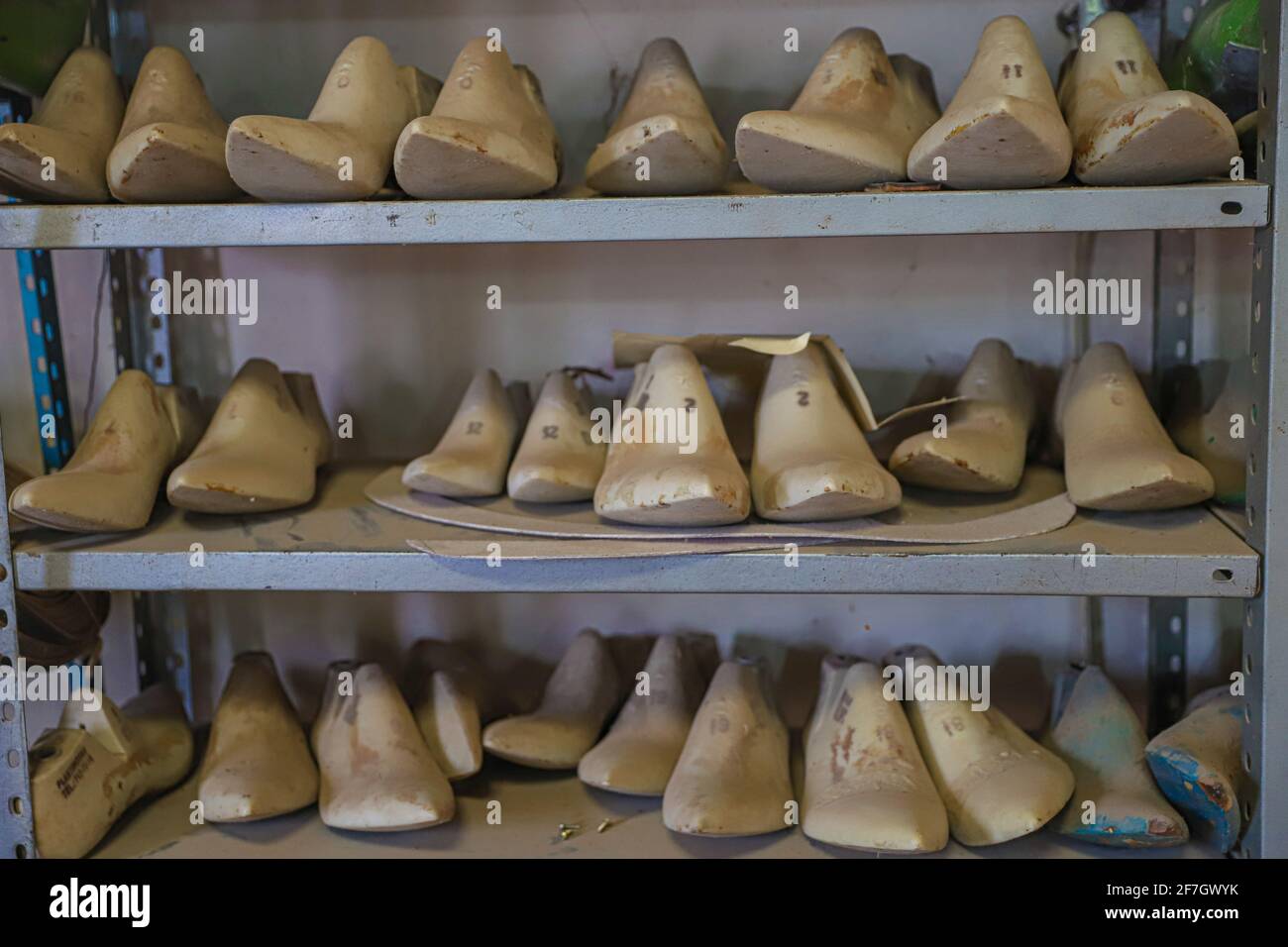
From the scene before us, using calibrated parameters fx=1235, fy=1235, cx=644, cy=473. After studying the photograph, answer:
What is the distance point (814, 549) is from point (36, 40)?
0.93 meters

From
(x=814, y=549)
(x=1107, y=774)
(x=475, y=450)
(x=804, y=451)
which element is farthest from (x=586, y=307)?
(x=1107, y=774)

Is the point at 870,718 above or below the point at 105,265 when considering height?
below

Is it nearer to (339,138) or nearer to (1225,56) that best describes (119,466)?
(339,138)

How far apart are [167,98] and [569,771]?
0.79 meters

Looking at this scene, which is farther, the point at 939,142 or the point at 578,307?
the point at 578,307

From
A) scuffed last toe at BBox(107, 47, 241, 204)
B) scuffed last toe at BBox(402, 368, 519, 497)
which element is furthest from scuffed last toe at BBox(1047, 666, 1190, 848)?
scuffed last toe at BBox(107, 47, 241, 204)

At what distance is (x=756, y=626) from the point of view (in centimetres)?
148

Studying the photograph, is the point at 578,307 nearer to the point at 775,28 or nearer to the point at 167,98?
the point at 775,28

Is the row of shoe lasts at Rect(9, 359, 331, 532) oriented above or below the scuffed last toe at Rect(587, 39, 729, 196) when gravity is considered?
below

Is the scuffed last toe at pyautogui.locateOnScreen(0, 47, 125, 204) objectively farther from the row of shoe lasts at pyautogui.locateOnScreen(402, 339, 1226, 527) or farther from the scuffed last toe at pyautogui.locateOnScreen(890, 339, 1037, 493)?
the scuffed last toe at pyautogui.locateOnScreen(890, 339, 1037, 493)

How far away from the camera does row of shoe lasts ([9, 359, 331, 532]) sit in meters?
1.10

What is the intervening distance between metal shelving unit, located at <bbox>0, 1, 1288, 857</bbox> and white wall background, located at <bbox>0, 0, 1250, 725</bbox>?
343 millimetres
